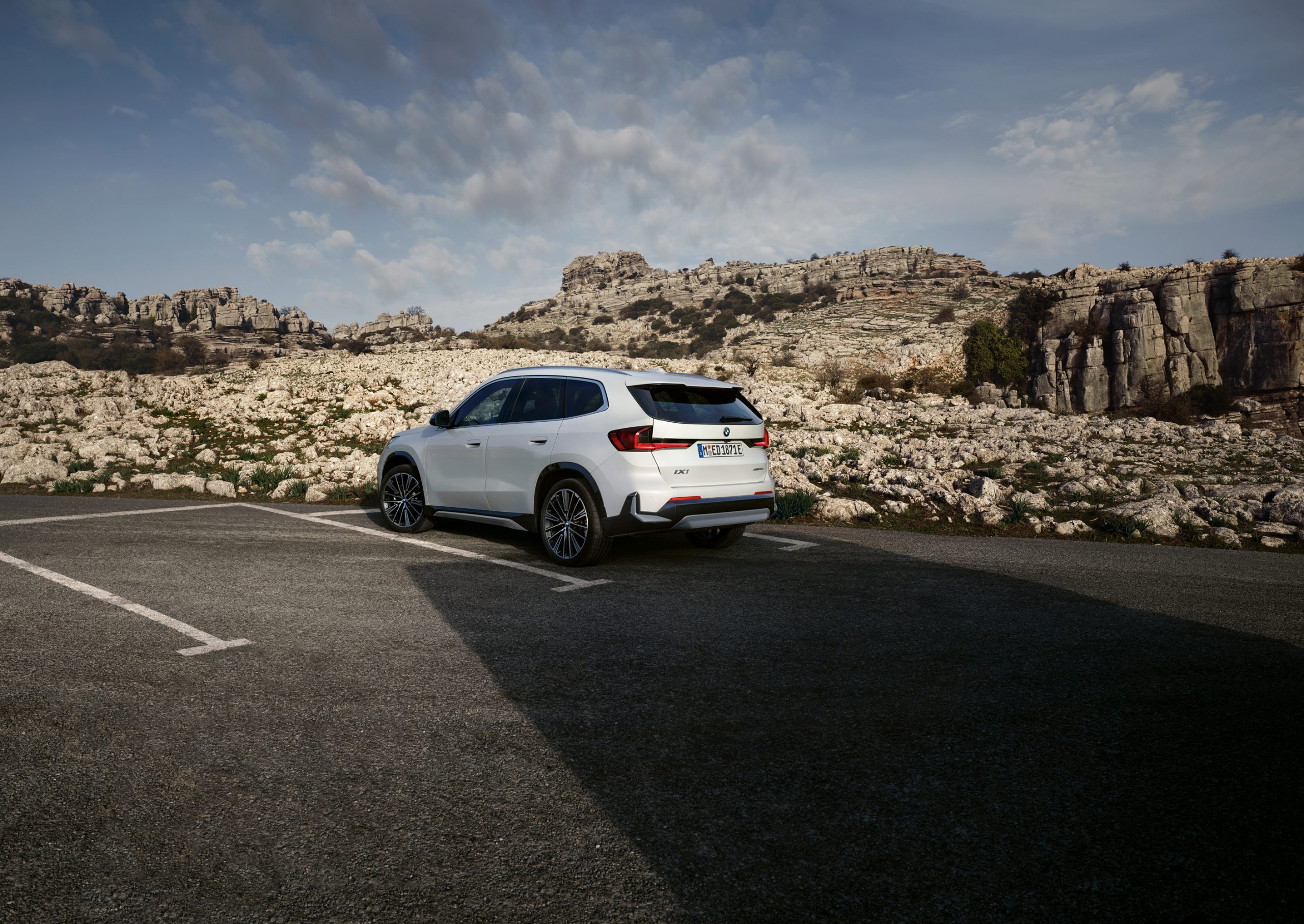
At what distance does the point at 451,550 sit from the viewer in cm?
748

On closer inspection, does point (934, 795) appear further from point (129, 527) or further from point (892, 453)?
point (892, 453)

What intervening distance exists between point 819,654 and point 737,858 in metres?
2.09

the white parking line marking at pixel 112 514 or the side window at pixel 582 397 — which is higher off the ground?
the side window at pixel 582 397

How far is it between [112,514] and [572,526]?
7.19 m

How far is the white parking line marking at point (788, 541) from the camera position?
779cm

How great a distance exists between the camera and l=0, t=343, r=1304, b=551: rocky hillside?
399 inches

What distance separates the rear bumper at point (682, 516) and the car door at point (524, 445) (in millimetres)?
1029

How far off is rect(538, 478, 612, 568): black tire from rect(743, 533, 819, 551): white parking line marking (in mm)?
2231

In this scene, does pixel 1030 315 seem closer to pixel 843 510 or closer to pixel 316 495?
pixel 843 510

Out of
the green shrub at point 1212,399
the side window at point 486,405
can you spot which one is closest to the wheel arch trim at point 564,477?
the side window at point 486,405

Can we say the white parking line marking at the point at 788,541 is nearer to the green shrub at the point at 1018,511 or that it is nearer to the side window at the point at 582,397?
the side window at the point at 582,397

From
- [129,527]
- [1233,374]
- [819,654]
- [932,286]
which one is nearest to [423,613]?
[819,654]

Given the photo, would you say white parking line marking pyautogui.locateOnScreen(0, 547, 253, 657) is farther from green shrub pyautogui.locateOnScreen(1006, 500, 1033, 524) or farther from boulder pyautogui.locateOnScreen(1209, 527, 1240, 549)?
boulder pyautogui.locateOnScreen(1209, 527, 1240, 549)

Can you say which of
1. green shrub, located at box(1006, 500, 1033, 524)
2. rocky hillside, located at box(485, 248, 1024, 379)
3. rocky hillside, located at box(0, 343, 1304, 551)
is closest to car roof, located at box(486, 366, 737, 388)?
rocky hillside, located at box(0, 343, 1304, 551)
